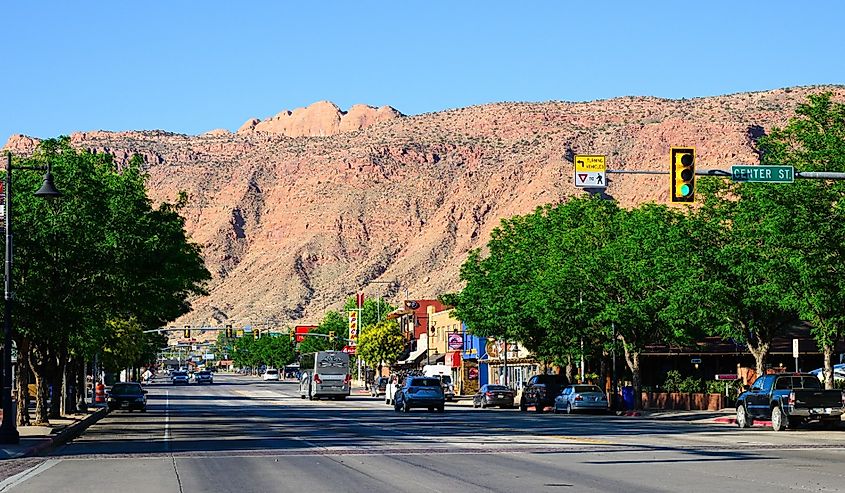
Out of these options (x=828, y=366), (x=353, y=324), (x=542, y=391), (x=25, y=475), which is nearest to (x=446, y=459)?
(x=25, y=475)

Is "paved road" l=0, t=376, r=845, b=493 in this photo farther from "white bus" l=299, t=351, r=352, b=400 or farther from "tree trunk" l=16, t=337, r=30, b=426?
"white bus" l=299, t=351, r=352, b=400

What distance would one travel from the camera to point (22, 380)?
4303 cm

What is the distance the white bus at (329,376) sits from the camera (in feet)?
294

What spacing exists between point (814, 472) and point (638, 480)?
3523mm

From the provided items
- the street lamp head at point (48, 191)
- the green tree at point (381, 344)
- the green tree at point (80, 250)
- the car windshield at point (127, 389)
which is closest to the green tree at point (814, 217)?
the green tree at point (80, 250)

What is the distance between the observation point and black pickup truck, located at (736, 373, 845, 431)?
37.4 metres

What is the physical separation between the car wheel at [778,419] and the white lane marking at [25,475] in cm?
2102

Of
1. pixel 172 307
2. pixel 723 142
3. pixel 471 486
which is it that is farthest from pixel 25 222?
pixel 723 142

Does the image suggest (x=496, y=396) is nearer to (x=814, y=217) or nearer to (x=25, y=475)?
(x=814, y=217)

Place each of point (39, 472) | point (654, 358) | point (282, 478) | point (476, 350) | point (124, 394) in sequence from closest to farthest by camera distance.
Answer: point (282, 478) → point (39, 472) → point (124, 394) → point (654, 358) → point (476, 350)

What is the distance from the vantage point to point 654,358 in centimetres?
7681

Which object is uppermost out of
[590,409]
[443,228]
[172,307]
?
[443,228]

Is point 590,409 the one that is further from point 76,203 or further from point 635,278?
point 76,203

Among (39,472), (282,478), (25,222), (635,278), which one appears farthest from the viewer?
(635,278)
